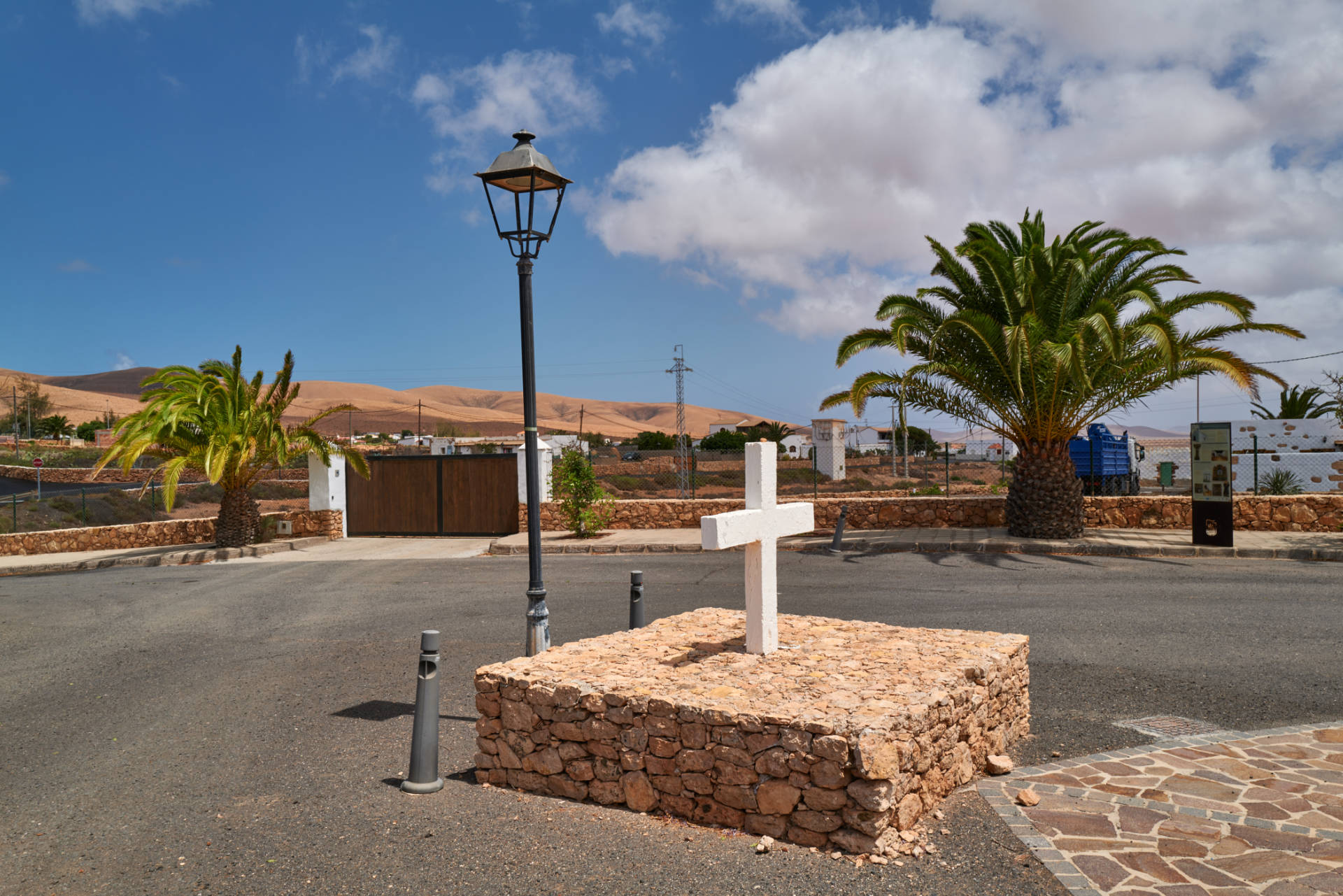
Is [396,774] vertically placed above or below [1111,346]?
below

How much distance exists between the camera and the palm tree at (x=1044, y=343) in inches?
595

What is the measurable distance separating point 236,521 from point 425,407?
130703 mm

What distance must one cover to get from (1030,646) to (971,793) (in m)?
3.74

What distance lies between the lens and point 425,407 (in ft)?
477

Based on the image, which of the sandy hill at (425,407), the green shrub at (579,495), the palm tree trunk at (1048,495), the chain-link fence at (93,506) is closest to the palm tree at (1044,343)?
the palm tree trunk at (1048,495)

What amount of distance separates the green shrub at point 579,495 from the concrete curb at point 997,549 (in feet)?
4.35

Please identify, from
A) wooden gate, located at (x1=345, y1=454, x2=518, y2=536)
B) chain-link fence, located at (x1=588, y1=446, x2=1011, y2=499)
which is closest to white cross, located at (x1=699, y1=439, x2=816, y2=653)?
wooden gate, located at (x1=345, y1=454, x2=518, y2=536)

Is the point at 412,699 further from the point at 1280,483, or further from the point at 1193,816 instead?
the point at 1280,483

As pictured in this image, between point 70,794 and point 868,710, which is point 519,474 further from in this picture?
point 868,710

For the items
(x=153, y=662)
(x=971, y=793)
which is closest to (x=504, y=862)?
(x=971, y=793)

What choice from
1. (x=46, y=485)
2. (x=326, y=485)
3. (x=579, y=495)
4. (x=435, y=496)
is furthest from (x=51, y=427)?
(x=579, y=495)

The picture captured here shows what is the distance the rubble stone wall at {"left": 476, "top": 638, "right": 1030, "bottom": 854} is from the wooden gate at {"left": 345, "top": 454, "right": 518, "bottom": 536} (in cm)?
1575

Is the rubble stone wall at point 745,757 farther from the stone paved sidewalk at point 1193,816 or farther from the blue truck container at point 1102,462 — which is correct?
the blue truck container at point 1102,462

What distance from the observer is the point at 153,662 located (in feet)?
28.8
